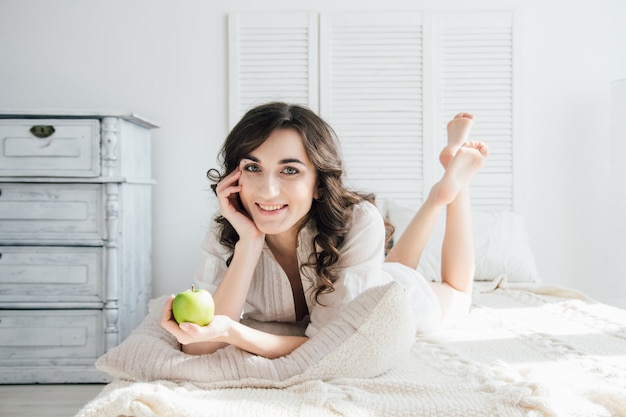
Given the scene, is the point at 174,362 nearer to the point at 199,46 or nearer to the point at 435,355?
the point at 435,355

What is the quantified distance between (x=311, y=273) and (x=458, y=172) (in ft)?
2.71

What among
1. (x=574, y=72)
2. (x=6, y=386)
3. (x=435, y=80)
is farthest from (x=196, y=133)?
(x=574, y=72)

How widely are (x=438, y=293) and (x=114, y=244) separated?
1400mm

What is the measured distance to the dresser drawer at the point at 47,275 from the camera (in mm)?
2686

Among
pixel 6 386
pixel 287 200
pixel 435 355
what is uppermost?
pixel 287 200

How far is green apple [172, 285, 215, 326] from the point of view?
3.87 ft

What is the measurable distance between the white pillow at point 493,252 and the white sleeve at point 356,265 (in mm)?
1118

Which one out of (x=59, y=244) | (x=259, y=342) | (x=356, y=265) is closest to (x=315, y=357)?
(x=259, y=342)

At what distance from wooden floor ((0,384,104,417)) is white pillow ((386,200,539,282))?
1495mm

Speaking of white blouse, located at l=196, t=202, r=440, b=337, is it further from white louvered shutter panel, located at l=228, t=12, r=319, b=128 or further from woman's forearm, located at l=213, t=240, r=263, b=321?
white louvered shutter panel, located at l=228, t=12, r=319, b=128

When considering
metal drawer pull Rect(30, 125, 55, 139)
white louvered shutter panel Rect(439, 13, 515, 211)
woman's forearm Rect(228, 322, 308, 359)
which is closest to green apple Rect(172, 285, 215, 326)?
woman's forearm Rect(228, 322, 308, 359)

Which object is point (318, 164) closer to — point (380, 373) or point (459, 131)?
point (380, 373)

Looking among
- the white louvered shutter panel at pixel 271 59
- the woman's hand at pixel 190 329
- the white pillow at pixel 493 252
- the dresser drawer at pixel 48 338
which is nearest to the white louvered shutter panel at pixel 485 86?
the white pillow at pixel 493 252

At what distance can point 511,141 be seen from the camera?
3.26 m
